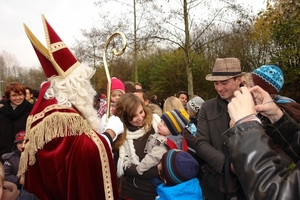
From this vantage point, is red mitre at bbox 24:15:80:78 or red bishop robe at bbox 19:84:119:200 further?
red mitre at bbox 24:15:80:78

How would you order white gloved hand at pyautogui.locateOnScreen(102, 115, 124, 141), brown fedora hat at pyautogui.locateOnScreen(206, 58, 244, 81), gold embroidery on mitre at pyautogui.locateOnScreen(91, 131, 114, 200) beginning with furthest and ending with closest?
brown fedora hat at pyautogui.locateOnScreen(206, 58, 244, 81), white gloved hand at pyautogui.locateOnScreen(102, 115, 124, 141), gold embroidery on mitre at pyautogui.locateOnScreen(91, 131, 114, 200)

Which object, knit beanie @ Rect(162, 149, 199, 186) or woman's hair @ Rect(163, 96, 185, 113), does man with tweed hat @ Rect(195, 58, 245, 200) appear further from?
woman's hair @ Rect(163, 96, 185, 113)

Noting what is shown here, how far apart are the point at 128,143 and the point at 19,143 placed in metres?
1.59

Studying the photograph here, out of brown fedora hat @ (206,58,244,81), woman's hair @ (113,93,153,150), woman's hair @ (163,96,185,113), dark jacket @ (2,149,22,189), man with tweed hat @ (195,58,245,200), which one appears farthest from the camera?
woman's hair @ (163,96,185,113)

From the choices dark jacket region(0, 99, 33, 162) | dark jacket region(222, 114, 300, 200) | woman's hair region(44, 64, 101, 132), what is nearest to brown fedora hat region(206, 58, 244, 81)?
woman's hair region(44, 64, 101, 132)

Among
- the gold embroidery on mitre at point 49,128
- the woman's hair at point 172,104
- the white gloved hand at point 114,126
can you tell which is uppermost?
the gold embroidery on mitre at point 49,128

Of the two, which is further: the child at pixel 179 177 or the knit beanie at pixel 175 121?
the knit beanie at pixel 175 121

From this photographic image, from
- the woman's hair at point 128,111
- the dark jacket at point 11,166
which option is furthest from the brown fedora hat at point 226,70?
the dark jacket at point 11,166

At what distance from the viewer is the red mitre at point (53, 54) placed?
2168 millimetres

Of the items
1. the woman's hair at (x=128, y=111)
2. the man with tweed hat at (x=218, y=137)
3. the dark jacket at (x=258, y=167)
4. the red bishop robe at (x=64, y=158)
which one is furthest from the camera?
the woman's hair at (x=128, y=111)

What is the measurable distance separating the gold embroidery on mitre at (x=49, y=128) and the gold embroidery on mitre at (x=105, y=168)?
0.24ft

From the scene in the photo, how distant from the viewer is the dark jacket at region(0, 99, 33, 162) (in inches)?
163

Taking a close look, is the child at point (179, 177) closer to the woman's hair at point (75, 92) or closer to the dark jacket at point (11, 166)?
the woman's hair at point (75, 92)

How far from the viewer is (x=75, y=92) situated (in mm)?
2260
